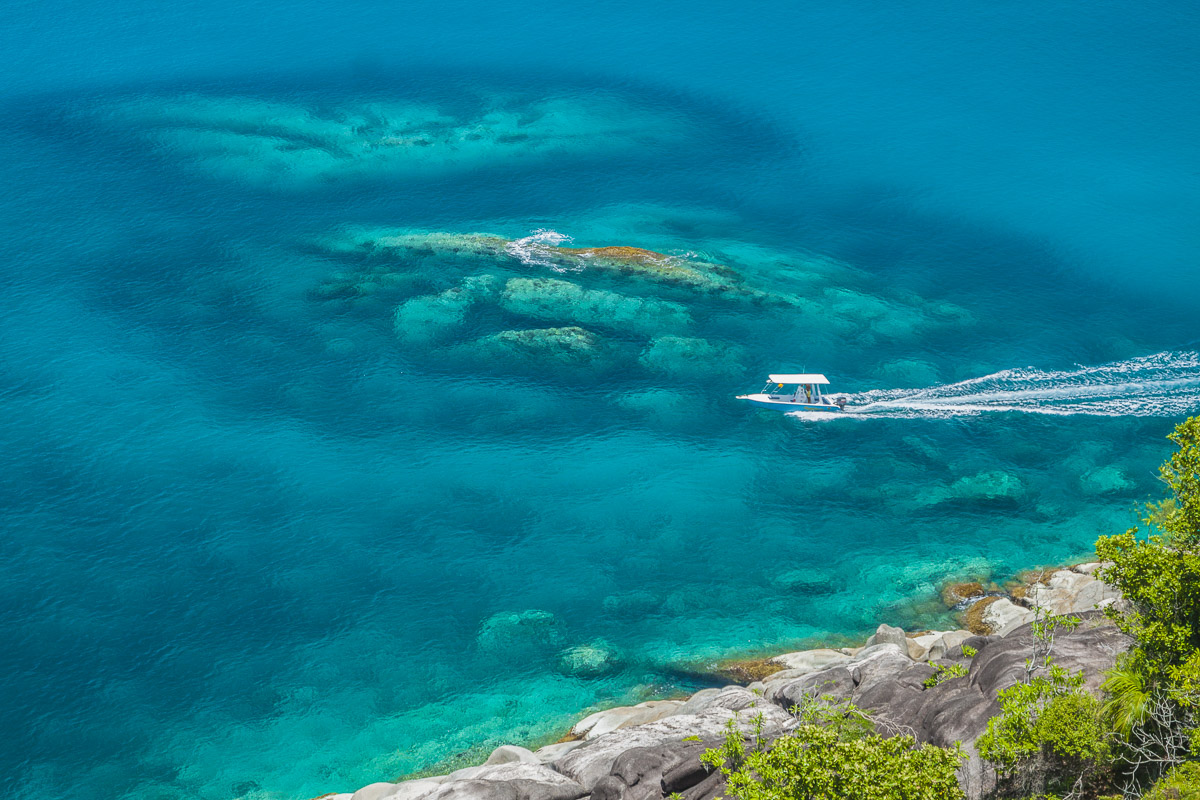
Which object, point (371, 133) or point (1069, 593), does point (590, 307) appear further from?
point (371, 133)

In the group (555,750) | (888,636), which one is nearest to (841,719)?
(555,750)

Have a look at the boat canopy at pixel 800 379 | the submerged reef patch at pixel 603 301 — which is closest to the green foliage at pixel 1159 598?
the boat canopy at pixel 800 379

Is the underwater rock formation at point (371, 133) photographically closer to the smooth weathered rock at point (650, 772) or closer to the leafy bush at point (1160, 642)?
the smooth weathered rock at point (650, 772)

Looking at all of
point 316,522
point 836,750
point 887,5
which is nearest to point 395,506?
point 316,522

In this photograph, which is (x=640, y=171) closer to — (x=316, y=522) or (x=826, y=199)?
(x=826, y=199)

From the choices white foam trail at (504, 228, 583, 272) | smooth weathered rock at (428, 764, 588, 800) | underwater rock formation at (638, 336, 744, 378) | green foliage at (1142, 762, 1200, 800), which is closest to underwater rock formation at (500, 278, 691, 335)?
underwater rock formation at (638, 336, 744, 378)

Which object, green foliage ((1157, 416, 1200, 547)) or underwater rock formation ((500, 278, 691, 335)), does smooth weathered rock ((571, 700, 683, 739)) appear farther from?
underwater rock formation ((500, 278, 691, 335))
